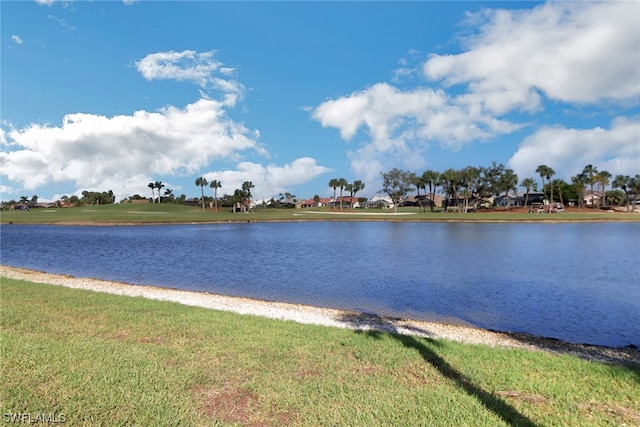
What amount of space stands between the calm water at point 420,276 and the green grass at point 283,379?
584 cm

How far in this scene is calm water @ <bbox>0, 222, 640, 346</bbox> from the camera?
41.8 ft

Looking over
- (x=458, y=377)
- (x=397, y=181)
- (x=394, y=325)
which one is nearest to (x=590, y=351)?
(x=394, y=325)

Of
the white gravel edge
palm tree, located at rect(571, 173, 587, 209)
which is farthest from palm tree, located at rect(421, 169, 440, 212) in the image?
the white gravel edge

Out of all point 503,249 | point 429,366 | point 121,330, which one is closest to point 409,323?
point 429,366

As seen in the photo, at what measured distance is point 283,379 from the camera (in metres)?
5.45

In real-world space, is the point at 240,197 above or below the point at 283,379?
above

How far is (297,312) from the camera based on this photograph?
37.8 ft

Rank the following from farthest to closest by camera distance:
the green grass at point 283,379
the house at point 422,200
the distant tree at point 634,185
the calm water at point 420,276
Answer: the house at point 422,200
the distant tree at point 634,185
the calm water at point 420,276
the green grass at point 283,379

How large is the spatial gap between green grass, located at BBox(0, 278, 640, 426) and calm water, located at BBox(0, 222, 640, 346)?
5842 millimetres

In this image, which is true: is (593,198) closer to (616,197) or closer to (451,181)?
(616,197)

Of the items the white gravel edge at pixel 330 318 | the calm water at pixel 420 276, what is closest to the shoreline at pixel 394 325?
the white gravel edge at pixel 330 318

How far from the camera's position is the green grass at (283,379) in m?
4.50

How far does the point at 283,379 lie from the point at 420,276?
50.8ft

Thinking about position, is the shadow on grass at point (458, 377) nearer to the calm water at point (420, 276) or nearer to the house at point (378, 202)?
the calm water at point (420, 276)
